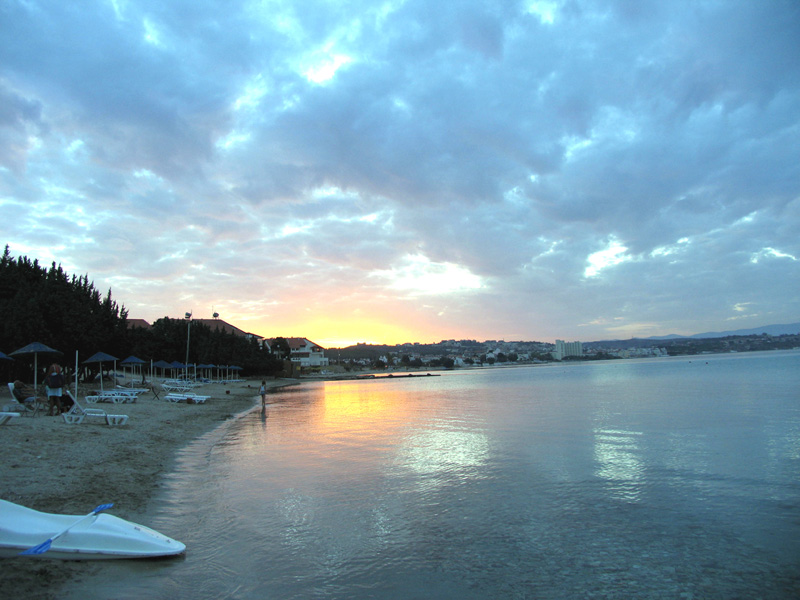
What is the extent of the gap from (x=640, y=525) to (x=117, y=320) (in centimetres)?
3705

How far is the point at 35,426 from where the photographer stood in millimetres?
12758

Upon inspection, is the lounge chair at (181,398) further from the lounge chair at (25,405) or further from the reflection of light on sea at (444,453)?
the reflection of light on sea at (444,453)

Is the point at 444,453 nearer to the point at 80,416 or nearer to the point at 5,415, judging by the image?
the point at 80,416

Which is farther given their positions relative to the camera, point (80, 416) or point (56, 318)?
point (56, 318)

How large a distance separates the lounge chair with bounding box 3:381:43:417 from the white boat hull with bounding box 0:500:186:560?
11.4m

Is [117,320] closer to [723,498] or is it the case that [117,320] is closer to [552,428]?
[552,428]

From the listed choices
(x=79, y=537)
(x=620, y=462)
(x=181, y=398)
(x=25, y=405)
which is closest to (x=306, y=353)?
(x=181, y=398)

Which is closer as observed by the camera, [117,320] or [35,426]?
[35,426]

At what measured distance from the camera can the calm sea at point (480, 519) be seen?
19.0 feet

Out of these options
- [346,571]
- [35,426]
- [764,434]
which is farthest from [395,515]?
[764,434]

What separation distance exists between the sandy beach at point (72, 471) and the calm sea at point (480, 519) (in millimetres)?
434

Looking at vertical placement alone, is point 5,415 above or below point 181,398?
above

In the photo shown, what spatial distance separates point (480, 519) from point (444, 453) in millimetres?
6477

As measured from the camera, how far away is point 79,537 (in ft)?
18.7
